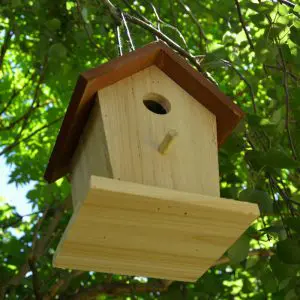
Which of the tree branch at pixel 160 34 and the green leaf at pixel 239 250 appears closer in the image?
the green leaf at pixel 239 250

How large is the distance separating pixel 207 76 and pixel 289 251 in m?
0.74

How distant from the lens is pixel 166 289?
3.65 metres

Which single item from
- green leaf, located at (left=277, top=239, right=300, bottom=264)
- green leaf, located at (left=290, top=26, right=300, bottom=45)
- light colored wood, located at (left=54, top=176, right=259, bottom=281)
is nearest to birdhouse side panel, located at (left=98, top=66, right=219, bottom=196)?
light colored wood, located at (left=54, top=176, right=259, bottom=281)

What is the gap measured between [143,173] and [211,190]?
25 cm

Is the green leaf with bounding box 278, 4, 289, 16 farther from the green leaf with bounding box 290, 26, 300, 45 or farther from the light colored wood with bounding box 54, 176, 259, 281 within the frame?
the light colored wood with bounding box 54, 176, 259, 281

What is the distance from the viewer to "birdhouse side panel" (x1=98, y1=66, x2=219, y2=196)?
2.06 metres

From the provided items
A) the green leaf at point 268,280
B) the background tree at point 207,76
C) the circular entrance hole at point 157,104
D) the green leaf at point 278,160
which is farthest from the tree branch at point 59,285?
the green leaf at point 278,160

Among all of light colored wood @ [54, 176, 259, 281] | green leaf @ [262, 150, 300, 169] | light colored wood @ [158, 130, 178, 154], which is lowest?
light colored wood @ [54, 176, 259, 281]

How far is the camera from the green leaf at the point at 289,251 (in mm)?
2299

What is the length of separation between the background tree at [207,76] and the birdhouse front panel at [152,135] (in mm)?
159

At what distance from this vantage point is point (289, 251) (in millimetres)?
2311

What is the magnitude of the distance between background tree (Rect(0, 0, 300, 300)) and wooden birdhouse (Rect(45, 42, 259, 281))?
145 millimetres

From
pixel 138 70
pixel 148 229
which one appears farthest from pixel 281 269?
pixel 138 70

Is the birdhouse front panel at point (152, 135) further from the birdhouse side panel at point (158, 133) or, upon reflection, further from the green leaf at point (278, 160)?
the green leaf at point (278, 160)
